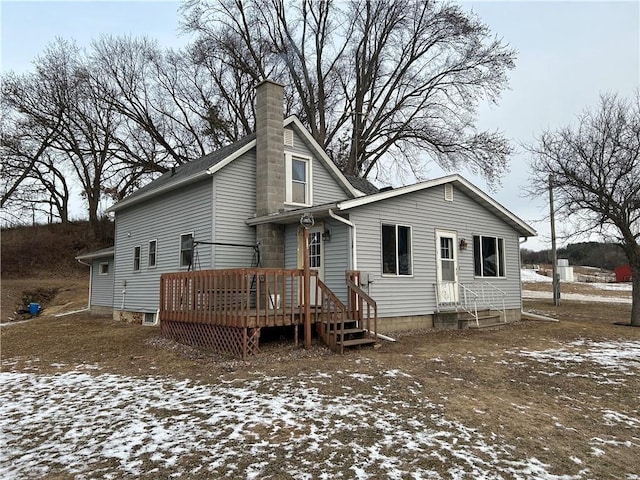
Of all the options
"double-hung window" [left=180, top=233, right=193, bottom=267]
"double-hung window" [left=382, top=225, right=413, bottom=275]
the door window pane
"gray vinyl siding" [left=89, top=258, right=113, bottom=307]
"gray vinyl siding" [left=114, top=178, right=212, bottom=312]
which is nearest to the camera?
"double-hung window" [left=382, top=225, right=413, bottom=275]

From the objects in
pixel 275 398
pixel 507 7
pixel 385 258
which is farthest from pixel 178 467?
pixel 507 7

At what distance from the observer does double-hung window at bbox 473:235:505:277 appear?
13.0 metres

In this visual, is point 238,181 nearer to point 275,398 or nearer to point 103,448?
point 275,398

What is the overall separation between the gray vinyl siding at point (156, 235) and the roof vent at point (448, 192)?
20.9ft

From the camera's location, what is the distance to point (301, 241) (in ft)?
36.3

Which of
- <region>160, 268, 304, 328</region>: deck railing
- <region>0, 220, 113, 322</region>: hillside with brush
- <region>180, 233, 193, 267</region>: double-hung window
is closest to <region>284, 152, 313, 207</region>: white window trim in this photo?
<region>180, 233, 193, 267</region>: double-hung window

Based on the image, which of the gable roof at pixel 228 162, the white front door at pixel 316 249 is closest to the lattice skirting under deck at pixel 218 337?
the white front door at pixel 316 249

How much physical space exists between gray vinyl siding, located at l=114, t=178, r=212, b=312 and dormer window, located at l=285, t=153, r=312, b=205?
2298 millimetres

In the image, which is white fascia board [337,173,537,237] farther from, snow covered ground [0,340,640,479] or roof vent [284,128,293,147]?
snow covered ground [0,340,640,479]

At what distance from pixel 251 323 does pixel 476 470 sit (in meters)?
4.89

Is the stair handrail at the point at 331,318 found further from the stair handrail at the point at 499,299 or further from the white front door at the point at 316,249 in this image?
the stair handrail at the point at 499,299

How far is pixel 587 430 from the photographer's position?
4.59m

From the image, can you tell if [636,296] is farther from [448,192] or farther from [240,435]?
[240,435]

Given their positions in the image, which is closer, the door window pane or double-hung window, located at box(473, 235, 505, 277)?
the door window pane
